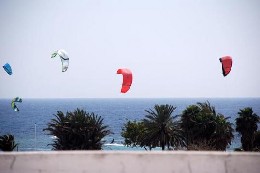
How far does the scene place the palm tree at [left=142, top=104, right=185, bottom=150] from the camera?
43.4 m

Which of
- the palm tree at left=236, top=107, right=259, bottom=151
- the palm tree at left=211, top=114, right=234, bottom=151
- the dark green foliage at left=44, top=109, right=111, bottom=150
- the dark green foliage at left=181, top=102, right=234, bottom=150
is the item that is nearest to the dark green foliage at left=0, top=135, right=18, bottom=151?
the dark green foliage at left=44, top=109, right=111, bottom=150

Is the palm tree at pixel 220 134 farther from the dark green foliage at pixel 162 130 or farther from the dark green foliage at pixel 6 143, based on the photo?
the dark green foliage at pixel 6 143

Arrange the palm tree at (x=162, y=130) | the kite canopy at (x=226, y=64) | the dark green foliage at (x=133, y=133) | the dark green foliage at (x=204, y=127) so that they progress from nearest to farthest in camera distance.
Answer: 1. the kite canopy at (x=226, y=64)
2. the palm tree at (x=162, y=130)
3. the dark green foliage at (x=204, y=127)
4. the dark green foliage at (x=133, y=133)

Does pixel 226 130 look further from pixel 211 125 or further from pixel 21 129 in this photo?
pixel 21 129

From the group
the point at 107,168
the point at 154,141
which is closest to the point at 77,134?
the point at 154,141

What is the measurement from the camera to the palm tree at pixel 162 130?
43.4 meters

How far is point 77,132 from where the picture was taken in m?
36.1

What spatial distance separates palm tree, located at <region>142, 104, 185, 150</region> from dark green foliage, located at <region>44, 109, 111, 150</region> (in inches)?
352

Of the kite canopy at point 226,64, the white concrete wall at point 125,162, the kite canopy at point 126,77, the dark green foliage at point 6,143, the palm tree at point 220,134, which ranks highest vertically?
the kite canopy at point 226,64

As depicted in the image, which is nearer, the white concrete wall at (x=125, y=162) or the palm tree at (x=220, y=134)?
the white concrete wall at (x=125, y=162)

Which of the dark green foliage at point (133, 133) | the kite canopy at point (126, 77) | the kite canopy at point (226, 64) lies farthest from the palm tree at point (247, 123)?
the kite canopy at point (126, 77)

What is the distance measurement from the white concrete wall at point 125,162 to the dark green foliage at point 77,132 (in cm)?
3180

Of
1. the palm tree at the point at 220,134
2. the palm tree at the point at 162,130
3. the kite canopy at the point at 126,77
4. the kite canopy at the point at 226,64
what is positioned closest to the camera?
the kite canopy at the point at 226,64

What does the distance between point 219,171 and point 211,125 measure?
44283 mm
